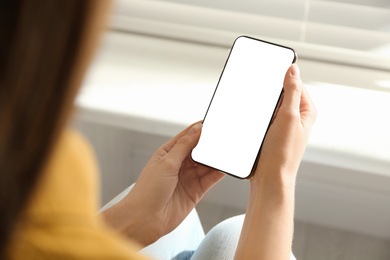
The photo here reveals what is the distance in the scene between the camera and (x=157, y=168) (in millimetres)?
518

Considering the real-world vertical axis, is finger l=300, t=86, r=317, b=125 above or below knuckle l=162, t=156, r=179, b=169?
above

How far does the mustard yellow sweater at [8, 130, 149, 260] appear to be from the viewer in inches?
8.0

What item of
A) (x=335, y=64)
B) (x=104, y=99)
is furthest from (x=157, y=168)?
(x=335, y=64)

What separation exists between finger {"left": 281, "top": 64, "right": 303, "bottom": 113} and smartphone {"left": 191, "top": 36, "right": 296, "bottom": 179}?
4 centimetres

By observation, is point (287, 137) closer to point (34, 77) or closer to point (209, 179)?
point (209, 179)

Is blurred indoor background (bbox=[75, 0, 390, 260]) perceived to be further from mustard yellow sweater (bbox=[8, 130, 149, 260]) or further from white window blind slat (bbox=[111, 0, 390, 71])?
mustard yellow sweater (bbox=[8, 130, 149, 260])

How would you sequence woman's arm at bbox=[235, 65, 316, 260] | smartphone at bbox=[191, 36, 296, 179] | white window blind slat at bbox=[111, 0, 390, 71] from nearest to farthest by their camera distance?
woman's arm at bbox=[235, 65, 316, 260] → smartphone at bbox=[191, 36, 296, 179] → white window blind slat at bbox=[111, 0, 390, 71]

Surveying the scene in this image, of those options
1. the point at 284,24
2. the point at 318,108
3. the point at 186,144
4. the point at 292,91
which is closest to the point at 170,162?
the point at 186,144

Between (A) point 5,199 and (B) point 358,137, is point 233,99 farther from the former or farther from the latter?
(A) point 5,199

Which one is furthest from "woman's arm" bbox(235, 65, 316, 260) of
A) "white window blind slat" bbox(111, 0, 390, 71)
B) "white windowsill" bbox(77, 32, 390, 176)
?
"white window blind slat" bbox(111, 0, 390, 71)

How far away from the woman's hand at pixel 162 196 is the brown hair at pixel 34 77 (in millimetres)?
306

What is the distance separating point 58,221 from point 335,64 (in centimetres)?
64

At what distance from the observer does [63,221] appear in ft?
0.71

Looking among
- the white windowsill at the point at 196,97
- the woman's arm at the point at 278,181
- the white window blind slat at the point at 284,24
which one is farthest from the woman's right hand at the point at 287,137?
the white window blind slat at the point at 284,24
